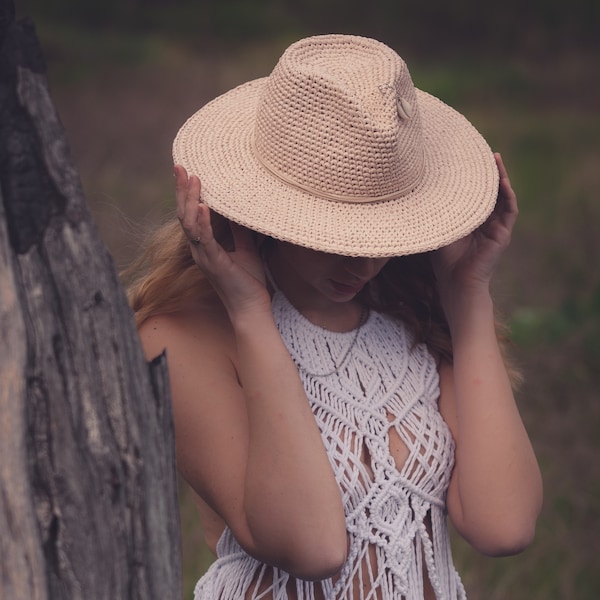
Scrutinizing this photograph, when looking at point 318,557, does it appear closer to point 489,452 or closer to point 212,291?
point 489,452

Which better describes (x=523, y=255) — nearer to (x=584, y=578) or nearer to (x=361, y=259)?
(x=584, y=578)

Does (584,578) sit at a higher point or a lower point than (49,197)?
lower

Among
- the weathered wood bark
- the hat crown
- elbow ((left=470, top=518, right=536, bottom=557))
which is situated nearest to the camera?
the weathered wood bark

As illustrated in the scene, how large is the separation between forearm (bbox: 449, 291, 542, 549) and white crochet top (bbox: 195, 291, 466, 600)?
0.06 m

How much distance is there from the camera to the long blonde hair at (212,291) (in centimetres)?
207

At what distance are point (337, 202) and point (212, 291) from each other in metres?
0.34

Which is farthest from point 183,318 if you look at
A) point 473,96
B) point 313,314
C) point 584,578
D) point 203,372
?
point 473,96

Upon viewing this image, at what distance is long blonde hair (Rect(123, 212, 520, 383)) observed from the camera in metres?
2.07

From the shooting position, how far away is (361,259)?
1.95 metres

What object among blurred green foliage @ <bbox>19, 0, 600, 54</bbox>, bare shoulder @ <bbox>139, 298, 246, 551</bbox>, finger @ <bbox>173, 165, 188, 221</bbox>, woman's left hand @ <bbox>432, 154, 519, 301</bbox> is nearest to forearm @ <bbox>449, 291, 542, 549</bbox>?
woman's left hand @ <bbox>432, 154, 519, 301</bbox>

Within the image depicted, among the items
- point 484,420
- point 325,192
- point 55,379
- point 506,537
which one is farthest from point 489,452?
point 55,379

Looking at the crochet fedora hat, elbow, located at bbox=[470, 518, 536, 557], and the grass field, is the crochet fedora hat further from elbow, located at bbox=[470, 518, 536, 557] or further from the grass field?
elbow, located at bbox=[470, 518, 536, 557]

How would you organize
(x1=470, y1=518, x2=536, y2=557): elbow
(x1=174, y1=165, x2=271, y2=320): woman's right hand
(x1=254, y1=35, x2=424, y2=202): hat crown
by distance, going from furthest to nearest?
(x1=470, y1=518, x2=536, y2=557): elbow → (x1=254, y1=35, x2=424, y2=202): hat crown → (x1=174, y1=165, x2=271, y2=320): woman's right hand

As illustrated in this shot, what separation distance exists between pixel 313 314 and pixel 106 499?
1.03m
